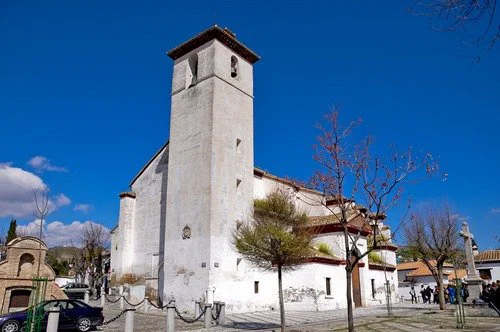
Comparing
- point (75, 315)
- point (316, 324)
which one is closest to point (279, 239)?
point (316, 324)

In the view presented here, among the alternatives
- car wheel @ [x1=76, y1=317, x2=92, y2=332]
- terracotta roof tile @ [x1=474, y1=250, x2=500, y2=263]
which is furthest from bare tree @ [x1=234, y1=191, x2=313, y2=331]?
terracotta roof tile @ [x1=474, y1=250, x2=500, y2=263]

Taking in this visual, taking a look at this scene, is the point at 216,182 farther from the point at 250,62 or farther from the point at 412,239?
the point at 412,239

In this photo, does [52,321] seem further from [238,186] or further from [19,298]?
[238,186]

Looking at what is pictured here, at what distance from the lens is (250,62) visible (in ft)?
98.2

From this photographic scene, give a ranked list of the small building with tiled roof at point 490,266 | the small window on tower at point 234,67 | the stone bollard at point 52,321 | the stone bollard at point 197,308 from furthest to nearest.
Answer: the small building with tiled roof at point 490,266, the small window on tower at point 234,67, the stone bollard at point 197,308, the stone bollard at point 52,321

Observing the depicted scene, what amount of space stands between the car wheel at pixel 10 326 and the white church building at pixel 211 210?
32.0ft

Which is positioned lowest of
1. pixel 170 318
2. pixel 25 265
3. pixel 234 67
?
pixel 170 318

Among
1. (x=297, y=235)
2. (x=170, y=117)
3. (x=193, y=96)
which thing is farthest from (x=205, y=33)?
(x=297, y=235)

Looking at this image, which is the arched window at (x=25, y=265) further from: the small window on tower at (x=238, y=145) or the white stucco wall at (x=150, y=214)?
the small window on tower at (x=238, y=145)

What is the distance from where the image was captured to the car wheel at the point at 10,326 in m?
14.4

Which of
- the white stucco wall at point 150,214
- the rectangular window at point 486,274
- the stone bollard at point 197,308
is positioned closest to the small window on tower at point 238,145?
the white stucco wall at point 150,214

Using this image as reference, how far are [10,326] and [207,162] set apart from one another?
13295 mm

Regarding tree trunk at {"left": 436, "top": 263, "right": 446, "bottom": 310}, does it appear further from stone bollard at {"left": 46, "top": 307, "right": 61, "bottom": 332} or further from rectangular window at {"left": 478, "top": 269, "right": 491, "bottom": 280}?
rectangular window at {"left": 478, "top": 269, "right": 491, "bottom": 280}

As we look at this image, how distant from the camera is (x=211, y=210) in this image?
2336cm
